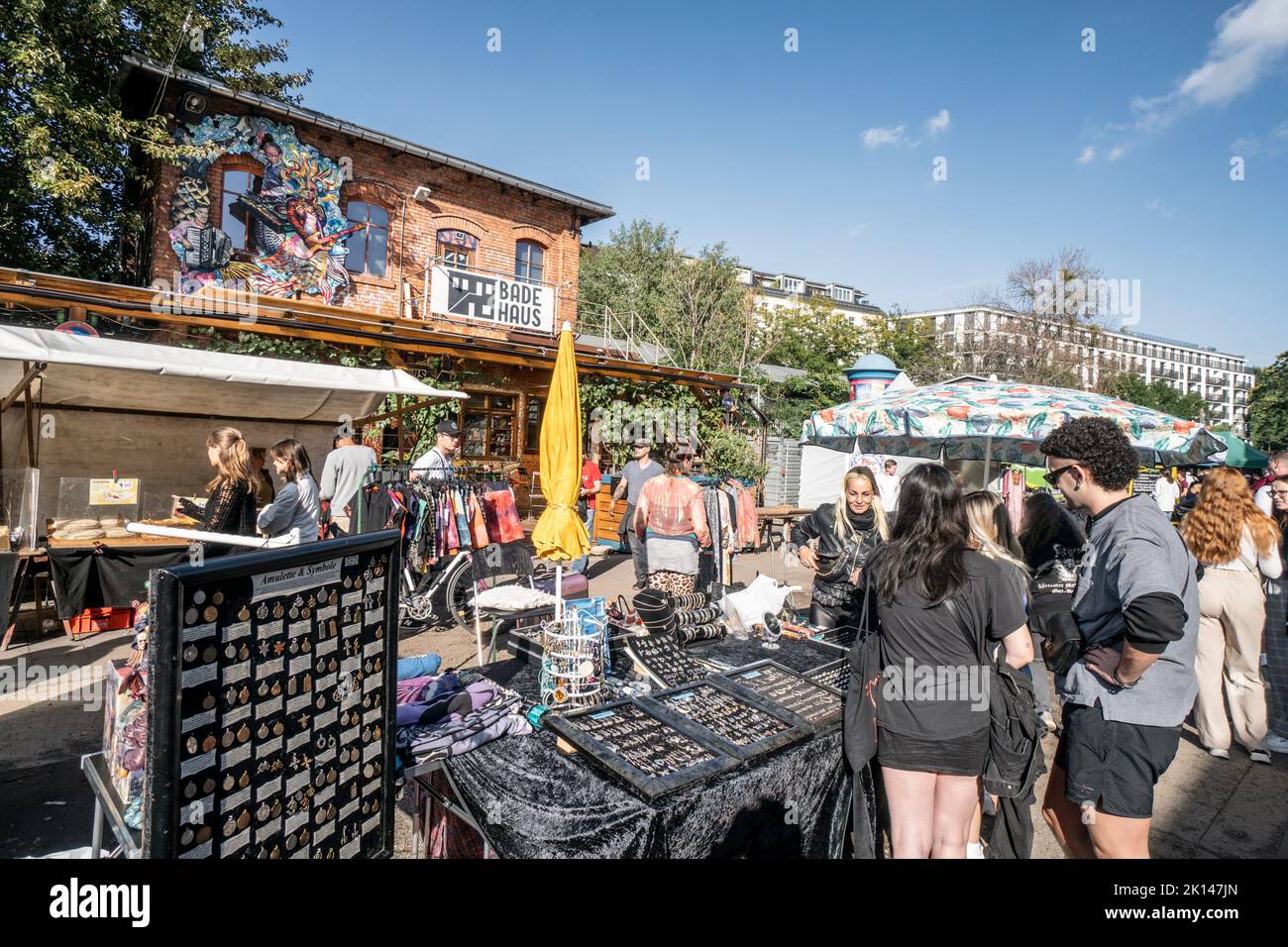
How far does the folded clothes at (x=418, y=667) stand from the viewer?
10.00 ft

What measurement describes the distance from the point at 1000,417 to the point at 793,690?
12.8ft

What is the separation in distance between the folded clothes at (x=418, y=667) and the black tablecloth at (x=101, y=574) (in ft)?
14.6

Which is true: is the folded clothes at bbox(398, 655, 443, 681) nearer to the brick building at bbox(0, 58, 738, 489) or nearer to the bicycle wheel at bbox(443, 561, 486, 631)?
the bicycle wheel at bbox(443, 561, 486, 631)

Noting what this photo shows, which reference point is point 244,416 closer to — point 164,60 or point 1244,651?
point 164,60


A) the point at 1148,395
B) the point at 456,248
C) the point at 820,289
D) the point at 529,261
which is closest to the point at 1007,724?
the point at 456,248

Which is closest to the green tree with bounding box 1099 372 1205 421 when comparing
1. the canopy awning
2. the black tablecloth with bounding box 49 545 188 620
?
the canopy awning

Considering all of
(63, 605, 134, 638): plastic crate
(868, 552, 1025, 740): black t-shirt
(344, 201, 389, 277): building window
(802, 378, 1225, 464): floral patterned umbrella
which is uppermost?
(344, 201, 389, 277): building window

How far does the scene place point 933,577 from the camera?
2525 mm

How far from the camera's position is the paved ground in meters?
3.38

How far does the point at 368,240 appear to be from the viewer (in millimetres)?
13750

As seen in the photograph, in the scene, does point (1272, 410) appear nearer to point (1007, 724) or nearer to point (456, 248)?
point (456, 248)

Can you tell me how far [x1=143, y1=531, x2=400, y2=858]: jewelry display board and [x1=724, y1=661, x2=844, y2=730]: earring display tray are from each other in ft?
5.50

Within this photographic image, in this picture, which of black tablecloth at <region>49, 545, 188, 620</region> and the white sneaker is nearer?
the white sneaker
